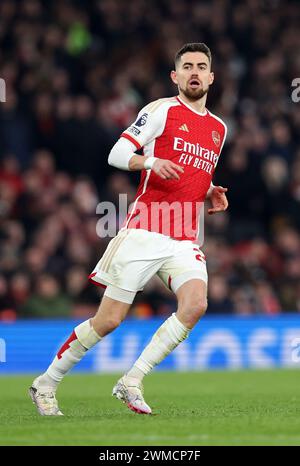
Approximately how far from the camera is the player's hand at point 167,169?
7.62 metres

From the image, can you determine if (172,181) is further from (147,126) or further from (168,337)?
(168,337)

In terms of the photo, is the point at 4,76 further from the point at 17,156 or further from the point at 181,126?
the point at 181,126

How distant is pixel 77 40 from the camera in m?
18.1

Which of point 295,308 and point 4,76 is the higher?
point 4,76

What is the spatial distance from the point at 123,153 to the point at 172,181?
45 cm

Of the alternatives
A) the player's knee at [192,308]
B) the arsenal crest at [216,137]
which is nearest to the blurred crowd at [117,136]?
the arsenal crest at [216,137]

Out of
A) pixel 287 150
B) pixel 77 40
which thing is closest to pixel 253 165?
pixel 287 150

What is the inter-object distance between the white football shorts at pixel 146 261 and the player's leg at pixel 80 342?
10cm

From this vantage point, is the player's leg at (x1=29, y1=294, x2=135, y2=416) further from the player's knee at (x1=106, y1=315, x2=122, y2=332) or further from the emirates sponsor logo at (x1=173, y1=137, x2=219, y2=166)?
the emirates sponsor logo at (x1=173, y1=137, x2=219, y2=166)

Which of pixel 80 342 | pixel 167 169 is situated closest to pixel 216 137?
pixel 167 169

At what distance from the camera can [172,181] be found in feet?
26.9

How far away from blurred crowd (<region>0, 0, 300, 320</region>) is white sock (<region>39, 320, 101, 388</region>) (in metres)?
6.68

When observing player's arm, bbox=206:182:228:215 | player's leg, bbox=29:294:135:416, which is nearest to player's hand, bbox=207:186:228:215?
player's arm, bbox=206:182:228:215

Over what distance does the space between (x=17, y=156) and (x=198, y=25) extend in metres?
4.42
